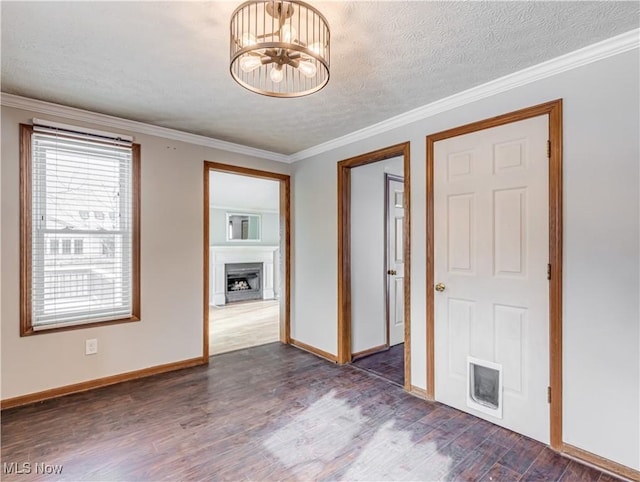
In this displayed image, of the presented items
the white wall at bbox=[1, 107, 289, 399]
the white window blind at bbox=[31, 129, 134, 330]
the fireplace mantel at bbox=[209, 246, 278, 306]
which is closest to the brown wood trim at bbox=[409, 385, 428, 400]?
the white wall at bbox=[1, 107, 289, 399]

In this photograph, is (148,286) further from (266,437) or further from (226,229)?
(226,229)

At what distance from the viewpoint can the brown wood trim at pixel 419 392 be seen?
8.86 ft

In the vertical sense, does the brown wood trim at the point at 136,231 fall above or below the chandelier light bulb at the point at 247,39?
below

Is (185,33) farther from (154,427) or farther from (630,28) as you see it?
(154,427)

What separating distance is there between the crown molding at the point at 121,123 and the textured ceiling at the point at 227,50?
4.1 inches

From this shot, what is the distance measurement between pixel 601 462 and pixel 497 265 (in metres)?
1.21

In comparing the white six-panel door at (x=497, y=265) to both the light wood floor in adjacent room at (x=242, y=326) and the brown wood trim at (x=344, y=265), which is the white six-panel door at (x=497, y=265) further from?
the light wood floor in adjacent room at (x=242, y=326)

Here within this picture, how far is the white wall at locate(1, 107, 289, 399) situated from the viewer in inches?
99.7

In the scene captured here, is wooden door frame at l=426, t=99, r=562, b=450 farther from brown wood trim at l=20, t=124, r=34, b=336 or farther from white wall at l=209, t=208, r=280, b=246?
white wall at l=209, t=208, r=280, b=246

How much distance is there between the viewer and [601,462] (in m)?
1.84

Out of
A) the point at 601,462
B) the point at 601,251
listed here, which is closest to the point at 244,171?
the point at 601,251

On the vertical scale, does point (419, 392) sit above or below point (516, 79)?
below

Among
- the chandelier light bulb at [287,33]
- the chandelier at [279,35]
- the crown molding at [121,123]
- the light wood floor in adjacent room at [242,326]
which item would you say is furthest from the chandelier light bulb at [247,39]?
the light wood floor in adjacent room at [242,326]

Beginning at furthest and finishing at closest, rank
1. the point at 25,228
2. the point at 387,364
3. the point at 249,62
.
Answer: the point at 387,364 < the point at 25,228 < the point at 249,62
